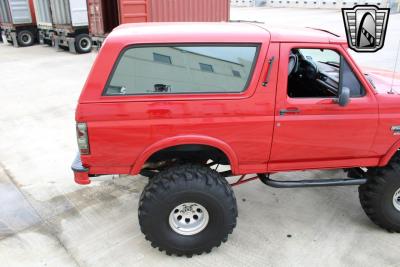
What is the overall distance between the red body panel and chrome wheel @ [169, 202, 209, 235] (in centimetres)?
51

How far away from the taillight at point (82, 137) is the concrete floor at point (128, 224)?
3.55 ft

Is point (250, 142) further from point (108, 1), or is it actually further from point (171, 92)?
point (108, 1)

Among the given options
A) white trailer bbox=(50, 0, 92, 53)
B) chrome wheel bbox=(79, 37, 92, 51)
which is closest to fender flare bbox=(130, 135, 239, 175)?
white trailer bbox=(50, 0, 92, 53)

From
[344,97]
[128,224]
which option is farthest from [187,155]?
[344,97]

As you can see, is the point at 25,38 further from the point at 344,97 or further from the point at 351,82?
the point at 344,97

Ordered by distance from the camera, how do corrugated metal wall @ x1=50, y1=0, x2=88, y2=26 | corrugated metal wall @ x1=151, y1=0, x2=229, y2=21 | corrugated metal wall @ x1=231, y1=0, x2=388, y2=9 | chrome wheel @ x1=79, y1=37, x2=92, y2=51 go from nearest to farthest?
corrugated metal wall @ x1=151, y1=0, x2=229, y2=21 → corrugated metal wall @ x1=50, y1=0, x2=88, y2=26 → chrome wheel @ x1=79, y1=37, x2=92, y2=51 → corrugated metal wall @ x1=231, y1=0, x2=388, y2=9

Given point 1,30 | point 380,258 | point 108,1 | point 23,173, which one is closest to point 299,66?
point 380,258

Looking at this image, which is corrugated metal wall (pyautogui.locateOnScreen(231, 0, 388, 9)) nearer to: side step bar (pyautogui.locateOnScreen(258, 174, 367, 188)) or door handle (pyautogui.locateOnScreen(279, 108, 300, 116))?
side step bar (pyautogui.locateOnScreen(258, 174, 367, 188))

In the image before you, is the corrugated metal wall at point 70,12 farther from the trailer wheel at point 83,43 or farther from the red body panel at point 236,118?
the red body panel at point 236,118

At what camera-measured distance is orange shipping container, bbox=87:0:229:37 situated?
11.8 meters

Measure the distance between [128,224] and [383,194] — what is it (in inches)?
104

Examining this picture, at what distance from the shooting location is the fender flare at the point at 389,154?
353 cm

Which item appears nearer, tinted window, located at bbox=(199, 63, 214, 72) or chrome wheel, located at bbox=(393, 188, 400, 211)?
tinted window, located at bbox=(199, 63, 214, 72)

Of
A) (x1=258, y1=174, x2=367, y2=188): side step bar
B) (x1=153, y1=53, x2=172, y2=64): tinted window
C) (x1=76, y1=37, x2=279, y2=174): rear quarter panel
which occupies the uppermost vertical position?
(x1=153, y1=53, x2=172, y2=64): tinted window
